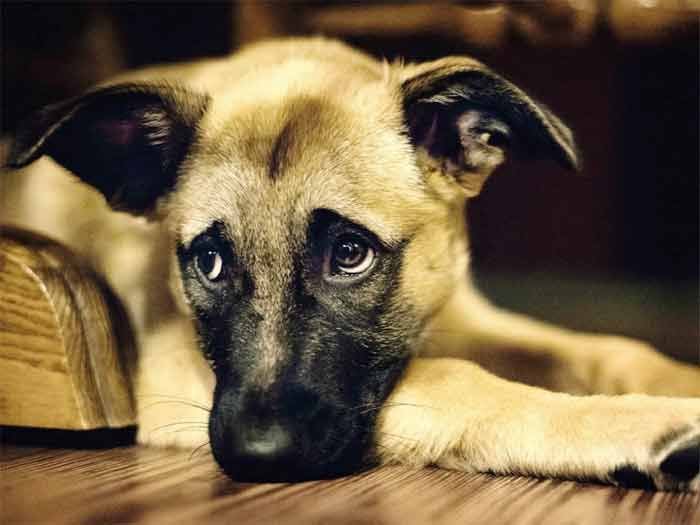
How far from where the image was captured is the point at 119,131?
1943 mm

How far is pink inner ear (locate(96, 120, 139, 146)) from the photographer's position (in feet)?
6.28

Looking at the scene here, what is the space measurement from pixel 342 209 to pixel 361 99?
374 mm

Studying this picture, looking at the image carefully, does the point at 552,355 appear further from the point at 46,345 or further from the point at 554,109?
the point at 554,109

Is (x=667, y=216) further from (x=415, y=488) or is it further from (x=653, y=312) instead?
(x=415, y=488)

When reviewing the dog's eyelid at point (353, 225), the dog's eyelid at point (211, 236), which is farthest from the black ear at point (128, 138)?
the dog's eyelid at point (353, 225)

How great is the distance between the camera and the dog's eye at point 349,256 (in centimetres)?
169

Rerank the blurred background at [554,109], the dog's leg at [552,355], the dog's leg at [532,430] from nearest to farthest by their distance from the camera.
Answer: the dog's leg at [532,430] → the dog's leg at [552,355] → the blurred background at [554,109]

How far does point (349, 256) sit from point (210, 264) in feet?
1.14

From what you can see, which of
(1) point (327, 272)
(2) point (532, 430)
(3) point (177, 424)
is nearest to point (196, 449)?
(3) point (177, 424)

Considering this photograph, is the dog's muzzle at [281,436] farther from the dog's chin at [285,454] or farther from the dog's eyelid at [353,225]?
the dog's eyelid at [353,225]

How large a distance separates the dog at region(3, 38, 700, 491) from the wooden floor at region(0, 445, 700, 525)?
0.05m

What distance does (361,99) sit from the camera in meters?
1.93

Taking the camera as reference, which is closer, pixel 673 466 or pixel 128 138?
pixel 673 466

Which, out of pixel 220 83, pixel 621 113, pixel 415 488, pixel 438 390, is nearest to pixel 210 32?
pixel 220 83
